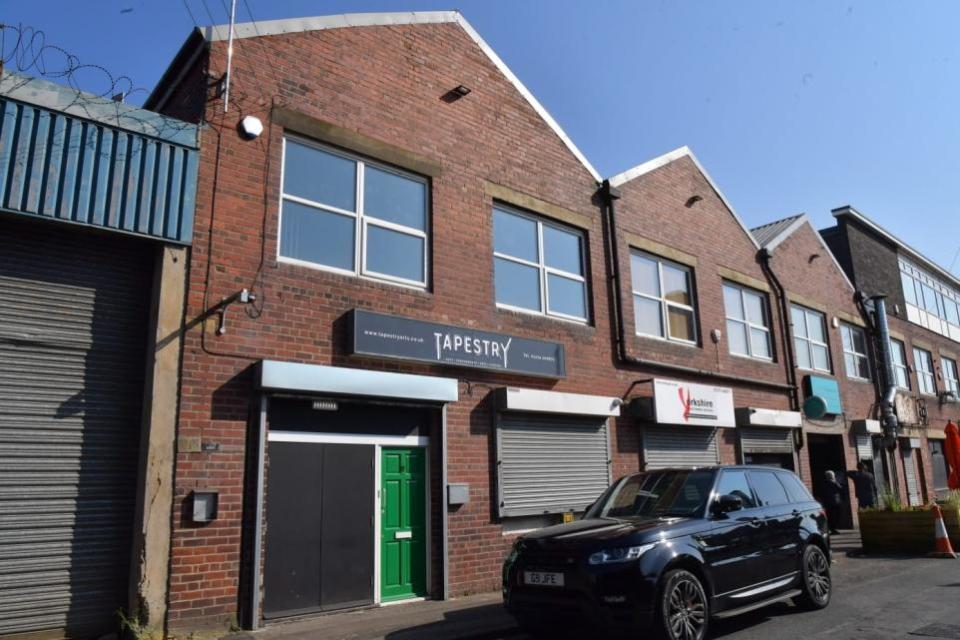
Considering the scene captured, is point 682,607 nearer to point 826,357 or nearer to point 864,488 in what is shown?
point 864,488

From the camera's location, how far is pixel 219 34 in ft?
27.6

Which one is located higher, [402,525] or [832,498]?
[402,525]

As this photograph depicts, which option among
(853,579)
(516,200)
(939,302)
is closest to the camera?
(853,579)

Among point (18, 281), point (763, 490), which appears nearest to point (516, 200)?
point (763, 490)

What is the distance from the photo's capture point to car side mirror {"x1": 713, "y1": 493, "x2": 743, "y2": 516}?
276 inches

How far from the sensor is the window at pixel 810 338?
18.1 metres

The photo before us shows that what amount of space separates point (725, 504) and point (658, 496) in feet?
2.35

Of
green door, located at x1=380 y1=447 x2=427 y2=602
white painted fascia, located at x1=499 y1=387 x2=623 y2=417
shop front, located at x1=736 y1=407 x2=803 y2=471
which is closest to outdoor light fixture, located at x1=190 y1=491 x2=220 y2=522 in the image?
green door, located at x1=380 y1=447 x2=427 y2=602

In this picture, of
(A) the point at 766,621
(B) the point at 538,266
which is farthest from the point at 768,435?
(A) the point at 766,621

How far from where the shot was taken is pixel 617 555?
6.09 meters

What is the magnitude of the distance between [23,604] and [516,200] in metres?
8.42

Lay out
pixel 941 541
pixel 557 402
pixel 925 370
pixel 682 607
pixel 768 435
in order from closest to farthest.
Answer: pixel 682 607
pixel 557 402
pixel 941 541
pixel 768 435
pixel 925 370

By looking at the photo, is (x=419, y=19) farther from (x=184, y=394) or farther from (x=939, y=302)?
(x=939, y=302)

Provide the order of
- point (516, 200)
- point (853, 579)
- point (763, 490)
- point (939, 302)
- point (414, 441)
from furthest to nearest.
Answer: point (939, 302), point (516, 200), point (853, 579), point (414, 441), point (763, 490)
